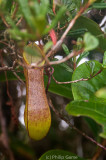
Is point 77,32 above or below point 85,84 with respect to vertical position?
above

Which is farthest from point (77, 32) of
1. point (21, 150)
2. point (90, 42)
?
point (21, 150)

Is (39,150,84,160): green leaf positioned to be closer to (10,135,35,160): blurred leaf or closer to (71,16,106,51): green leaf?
(10,135,35,160): blurred leaf

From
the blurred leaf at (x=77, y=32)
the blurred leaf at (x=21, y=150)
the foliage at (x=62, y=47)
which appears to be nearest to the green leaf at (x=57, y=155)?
the foliage at (x=62, y=47)

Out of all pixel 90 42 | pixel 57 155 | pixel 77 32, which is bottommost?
pixel 57 155

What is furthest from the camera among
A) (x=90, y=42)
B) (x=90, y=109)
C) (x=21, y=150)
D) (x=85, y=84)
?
(x=21, y=150)

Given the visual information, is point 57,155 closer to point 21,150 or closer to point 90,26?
point 21,150

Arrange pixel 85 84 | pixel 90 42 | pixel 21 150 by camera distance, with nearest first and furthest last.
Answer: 1. pixel 90 42
2. pixel 85 84
3. pixel 21 150

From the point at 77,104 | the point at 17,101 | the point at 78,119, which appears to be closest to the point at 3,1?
the point at 77,104

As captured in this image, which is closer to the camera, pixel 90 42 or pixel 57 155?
pixel 90 42

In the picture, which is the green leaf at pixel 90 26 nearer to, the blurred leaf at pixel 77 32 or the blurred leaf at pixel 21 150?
the blurred leaf at pixel 77 32

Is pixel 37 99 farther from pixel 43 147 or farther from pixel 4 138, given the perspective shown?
pixel 43 147
